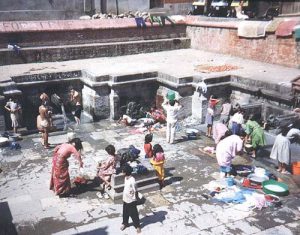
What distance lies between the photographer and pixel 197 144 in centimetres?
1176

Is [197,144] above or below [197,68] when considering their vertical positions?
below

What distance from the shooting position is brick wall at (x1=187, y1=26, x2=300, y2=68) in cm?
1526

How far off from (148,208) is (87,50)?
1123 centimetres

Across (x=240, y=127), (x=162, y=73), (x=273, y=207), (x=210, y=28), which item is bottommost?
(x=273, y=207)

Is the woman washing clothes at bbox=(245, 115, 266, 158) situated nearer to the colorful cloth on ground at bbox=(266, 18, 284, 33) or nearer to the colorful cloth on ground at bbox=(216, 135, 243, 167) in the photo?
the colorful cloth on ground at bbox=(216, 135, 243, 167)

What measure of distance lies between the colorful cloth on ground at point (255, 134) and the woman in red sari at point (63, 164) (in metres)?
4.95

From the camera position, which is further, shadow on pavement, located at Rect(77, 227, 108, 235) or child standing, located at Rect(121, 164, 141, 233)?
shadow on pavement, located at Rect(77, 227, 108, 235)

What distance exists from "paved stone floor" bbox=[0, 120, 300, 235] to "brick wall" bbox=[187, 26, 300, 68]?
21.2 feet

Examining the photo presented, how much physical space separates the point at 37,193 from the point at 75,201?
1.02 m

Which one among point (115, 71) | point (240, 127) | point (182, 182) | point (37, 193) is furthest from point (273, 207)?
point (115, 71)

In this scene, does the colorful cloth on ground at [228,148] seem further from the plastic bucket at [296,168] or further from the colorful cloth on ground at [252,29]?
the colorful cloth on ground at [252,29]

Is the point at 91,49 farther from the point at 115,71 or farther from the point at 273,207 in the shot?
the point at 273,207

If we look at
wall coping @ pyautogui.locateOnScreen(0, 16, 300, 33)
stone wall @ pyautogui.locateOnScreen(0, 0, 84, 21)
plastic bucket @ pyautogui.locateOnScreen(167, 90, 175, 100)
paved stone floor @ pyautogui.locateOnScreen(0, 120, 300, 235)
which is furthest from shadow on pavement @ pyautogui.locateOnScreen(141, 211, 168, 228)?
stone wall @ pyautogui.locateOnScreen(0, 0, 84, 21)

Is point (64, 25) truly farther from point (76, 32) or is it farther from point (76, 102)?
point (76, 102)
